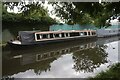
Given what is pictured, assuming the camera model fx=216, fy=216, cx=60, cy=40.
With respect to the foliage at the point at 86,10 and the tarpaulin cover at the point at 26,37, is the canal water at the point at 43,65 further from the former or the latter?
the foliage at the point at 86,10

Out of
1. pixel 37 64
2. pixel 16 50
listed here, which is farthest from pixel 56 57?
pixel 16 50

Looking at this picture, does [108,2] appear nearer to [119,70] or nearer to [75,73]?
[119,70]

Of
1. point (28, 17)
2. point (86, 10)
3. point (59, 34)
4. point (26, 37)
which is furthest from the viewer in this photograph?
point (59, 34)

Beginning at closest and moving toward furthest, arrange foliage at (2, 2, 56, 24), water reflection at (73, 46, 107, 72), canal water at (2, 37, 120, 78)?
foliage at (2, 2, 56, 24), canal water at (2, 37, 120, 78), water reflection at (73, 46, 107, 72)

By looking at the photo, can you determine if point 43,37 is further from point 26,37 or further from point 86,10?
point 86,10

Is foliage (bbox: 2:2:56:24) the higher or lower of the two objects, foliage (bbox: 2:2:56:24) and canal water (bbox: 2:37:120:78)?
the higher

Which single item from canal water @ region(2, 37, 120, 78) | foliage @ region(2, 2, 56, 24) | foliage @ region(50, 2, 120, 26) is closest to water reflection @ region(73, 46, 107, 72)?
canal water @ region(2, 37, 120, 78)

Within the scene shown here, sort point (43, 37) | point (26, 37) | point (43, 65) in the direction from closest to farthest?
point (43, 65) → point (26, 37) → point (43, 37)

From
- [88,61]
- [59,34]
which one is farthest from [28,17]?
[88,61]

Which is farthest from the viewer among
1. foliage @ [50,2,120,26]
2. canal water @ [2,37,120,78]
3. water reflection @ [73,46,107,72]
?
water reflection @ [73,46,107,72]

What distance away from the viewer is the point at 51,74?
10.2m

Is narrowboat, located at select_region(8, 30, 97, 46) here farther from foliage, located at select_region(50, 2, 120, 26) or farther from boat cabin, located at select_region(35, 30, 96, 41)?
foliage, located at select_region(50, 2, 120, 26)

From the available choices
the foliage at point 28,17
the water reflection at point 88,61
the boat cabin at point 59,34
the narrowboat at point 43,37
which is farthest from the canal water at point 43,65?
the foliage at point 28,17

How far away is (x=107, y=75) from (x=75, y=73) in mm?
2140
